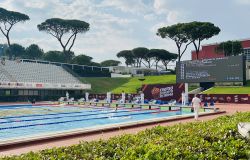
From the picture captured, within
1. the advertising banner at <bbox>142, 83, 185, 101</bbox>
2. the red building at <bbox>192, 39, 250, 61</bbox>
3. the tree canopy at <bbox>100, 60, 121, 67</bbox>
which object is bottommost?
the advertising banner at <bbox>142, 83, 185, 101</bbox>

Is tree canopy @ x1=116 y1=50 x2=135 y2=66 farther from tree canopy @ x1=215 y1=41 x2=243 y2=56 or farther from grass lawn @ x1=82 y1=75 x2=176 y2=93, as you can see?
tree canopy @ x1=215 y1=41 x2=243 y2=56

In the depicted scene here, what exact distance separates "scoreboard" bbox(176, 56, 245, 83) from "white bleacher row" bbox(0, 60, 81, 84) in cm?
2373

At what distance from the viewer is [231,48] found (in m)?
63.7

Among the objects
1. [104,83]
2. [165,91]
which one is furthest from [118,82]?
[165,91]

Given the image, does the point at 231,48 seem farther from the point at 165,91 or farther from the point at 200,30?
the point at 165,91

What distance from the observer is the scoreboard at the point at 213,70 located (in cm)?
3778

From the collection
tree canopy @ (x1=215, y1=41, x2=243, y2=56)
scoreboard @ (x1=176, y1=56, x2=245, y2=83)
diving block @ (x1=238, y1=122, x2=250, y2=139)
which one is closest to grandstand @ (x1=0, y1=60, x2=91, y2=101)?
scoreboard @ (x1=176, y1=56, x2=245, y2=83)

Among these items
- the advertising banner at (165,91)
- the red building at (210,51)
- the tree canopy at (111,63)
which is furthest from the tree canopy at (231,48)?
the tree canopy at (111,63)

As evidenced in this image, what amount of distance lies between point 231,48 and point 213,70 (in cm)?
2658

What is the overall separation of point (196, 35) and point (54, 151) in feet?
206

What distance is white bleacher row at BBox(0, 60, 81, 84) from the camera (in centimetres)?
5131

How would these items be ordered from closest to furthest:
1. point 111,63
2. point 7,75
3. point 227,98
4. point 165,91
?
point 227,98
point 165,91
point 7,75
point 111,63

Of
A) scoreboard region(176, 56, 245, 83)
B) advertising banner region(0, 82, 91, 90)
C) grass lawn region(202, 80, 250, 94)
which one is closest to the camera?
scoreboard region(176, 56, 245, 83)

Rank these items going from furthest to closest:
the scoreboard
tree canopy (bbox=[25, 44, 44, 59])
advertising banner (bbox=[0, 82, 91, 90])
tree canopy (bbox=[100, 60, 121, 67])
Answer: tree canopy (bbox=[100, 60, 121, 67]) < tree canopy (bbox=[25, 44, 44, 59]) < advertising banner (bbox=[0, 82, 91, 90]) < the scoreboard
